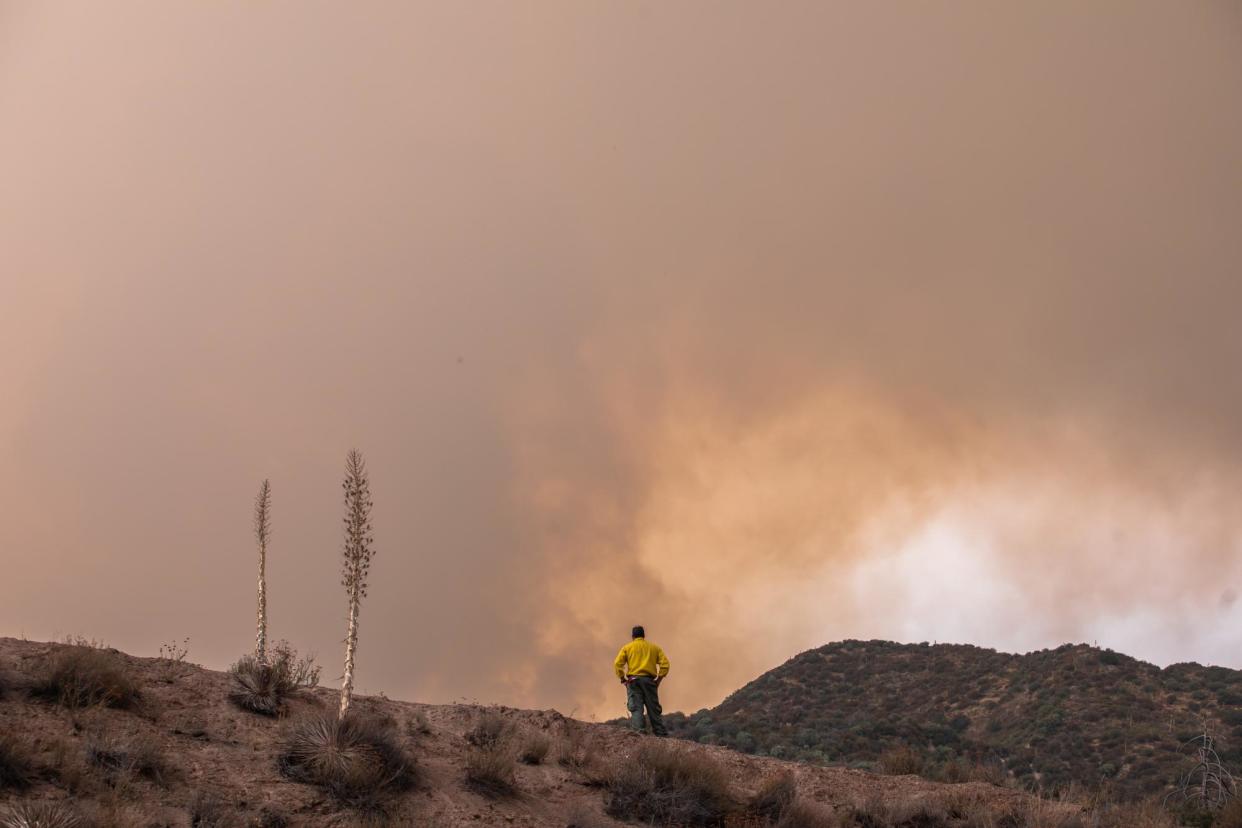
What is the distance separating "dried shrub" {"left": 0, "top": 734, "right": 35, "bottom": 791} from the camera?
11.9 m

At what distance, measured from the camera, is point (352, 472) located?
15.1 m

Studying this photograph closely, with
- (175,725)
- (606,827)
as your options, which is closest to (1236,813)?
(606,827)

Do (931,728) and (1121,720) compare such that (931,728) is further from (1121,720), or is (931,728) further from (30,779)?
(30,779)

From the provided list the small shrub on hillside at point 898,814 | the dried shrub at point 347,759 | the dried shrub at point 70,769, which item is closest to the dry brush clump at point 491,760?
the dried shrub at point 347,759

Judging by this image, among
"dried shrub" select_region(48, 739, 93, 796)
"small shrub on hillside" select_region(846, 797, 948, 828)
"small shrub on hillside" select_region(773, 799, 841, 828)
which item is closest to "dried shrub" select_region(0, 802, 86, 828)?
"dried shrub" select_region(48, 739, 93, 796)

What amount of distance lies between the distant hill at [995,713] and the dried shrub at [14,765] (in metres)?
25.3

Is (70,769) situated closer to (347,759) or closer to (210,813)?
(210,813)

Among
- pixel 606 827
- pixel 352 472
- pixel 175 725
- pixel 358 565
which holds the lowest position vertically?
pixel 606 827

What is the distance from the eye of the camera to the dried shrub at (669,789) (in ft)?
53.3

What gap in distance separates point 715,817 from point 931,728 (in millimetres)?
30949

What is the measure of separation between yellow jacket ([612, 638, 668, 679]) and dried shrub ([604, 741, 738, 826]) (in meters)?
2.35

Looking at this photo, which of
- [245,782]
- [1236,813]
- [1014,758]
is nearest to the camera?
[245,782]

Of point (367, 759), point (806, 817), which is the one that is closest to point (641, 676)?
point (806, 817)

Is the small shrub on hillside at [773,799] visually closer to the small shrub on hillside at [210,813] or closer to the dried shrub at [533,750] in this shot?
A: the dried shrub at [533,750]
